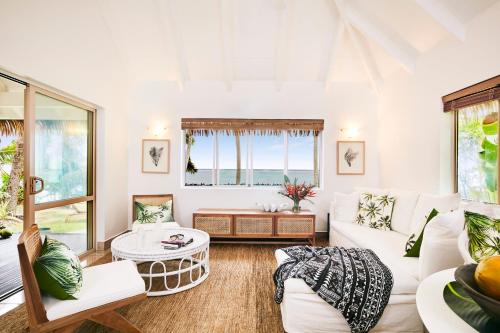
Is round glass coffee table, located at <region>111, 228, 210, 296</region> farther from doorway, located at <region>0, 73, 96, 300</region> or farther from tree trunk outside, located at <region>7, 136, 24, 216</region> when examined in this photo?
tree trunk outside, located at <region>7, 136, 24, 216</region>

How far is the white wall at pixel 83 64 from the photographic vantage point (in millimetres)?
2553

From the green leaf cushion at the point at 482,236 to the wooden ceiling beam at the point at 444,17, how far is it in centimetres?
222

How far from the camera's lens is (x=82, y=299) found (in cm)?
175

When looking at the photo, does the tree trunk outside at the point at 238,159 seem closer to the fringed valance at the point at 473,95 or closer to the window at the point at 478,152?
the fringed valance at the point at 473,95

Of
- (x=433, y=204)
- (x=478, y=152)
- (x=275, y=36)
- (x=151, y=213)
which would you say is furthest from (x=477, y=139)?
(x=151, y=213)

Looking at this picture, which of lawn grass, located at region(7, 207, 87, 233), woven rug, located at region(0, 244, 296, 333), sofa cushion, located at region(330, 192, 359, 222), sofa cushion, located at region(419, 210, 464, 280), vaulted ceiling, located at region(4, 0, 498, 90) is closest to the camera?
sofa cushion, located at region(419, 210, 464, 280)

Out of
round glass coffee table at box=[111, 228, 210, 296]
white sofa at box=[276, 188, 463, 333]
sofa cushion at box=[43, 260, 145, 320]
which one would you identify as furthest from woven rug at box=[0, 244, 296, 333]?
sofa cushion at box=[43, 260, 145, 320]

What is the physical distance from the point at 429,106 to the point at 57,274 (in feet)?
14.0

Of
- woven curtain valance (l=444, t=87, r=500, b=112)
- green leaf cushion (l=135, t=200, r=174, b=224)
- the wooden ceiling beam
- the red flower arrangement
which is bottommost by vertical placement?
green leaf cushion (l=135, t=200, r=174, b=224)

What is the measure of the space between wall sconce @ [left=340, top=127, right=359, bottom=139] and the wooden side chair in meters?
4.07

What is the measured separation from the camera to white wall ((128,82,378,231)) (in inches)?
193

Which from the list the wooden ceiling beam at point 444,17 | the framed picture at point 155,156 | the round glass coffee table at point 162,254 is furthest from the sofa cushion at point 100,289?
the wooden ceiling beam at point 444,17

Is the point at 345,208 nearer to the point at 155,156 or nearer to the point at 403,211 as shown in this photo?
the point at 403,211

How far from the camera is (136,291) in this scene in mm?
1933
